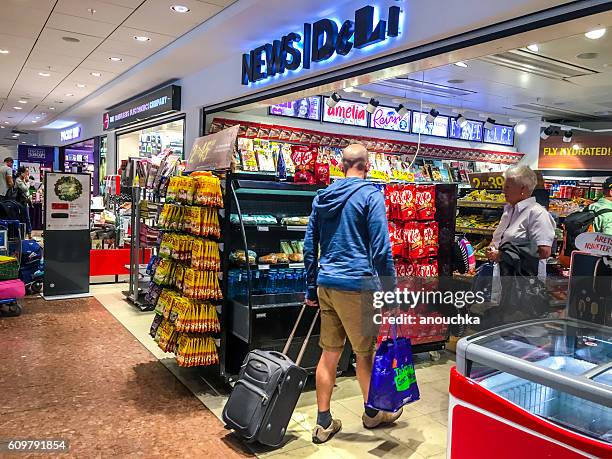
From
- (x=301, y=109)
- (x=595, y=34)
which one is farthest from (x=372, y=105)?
(x=595, y=34)

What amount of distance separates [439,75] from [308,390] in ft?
18.6

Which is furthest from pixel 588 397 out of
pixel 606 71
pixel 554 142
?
pixel 554 142

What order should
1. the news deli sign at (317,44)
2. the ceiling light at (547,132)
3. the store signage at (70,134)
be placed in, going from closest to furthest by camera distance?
the news deli sign at (317,44) < the ceiling light at (547,132) < the store signage at (70,134)

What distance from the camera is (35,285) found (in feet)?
23.9

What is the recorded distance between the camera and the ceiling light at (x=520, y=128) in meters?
11.8

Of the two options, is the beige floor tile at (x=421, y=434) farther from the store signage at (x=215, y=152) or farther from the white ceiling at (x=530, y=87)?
the white ceiling at (x=530, y=87)

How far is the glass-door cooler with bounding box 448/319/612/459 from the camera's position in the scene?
1.50 m

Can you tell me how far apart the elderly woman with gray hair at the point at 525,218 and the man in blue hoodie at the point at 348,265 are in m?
1.06

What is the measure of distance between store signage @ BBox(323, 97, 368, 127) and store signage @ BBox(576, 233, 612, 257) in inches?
269

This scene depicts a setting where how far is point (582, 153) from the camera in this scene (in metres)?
11.0

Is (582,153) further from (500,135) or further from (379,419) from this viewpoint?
(379,419)

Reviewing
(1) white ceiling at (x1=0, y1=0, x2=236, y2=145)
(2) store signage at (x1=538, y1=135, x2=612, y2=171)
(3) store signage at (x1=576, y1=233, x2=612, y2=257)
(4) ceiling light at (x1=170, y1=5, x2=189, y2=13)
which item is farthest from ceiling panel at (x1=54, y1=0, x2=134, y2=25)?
(2) store signage at (x1=538, y1=135, x2=612, y2=171)

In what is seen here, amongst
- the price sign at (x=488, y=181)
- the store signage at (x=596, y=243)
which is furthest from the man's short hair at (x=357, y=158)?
the price sign at (x=488, y=181)

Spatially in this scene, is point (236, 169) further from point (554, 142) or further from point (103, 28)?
point (554, 142)
